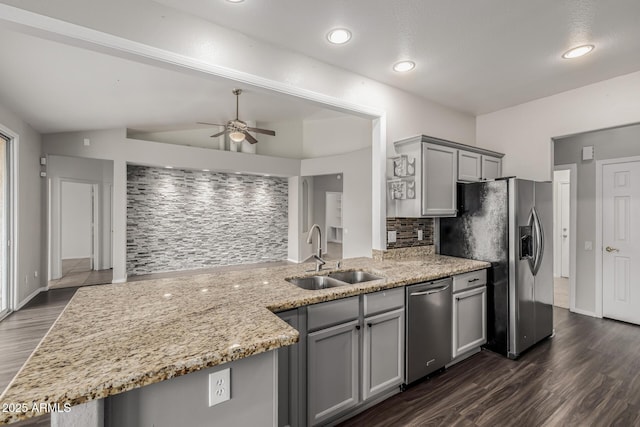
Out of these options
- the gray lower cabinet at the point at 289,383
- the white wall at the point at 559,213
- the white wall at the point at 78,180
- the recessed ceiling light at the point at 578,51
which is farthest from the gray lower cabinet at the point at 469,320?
the white wall at the point at 78,180

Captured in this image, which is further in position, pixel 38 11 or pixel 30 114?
pixel 30 114

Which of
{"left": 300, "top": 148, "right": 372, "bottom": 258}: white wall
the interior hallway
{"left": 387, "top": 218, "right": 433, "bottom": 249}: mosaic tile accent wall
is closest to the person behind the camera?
{"left": 387, "top": 218, "right": 433, "bottom": 249}: mosaic tile accent wall

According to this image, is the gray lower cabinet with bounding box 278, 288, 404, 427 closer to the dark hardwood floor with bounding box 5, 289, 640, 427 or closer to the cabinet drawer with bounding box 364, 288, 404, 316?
the cabinet drawer with bounding box 364, 288, 404, 316

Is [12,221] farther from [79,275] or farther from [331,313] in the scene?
[331,313]

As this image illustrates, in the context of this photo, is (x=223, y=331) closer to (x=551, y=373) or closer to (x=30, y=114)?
(x=551, y=373)

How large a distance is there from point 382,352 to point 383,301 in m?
0.37

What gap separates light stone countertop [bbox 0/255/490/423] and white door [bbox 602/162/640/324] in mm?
3386

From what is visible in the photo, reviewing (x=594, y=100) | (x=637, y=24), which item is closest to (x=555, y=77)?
(x=594, y=100)

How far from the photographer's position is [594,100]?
3188mm

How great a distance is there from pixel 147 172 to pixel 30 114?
2.40m

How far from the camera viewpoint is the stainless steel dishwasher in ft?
7.68

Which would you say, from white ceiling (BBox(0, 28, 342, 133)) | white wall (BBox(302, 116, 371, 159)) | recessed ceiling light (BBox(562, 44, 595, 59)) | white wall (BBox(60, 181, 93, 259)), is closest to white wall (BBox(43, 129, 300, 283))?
white ceiling (BBox(0, 28, 342, 133))

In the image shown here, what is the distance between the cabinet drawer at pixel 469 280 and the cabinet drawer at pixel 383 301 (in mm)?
729

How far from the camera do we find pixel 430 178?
304 centimetres
